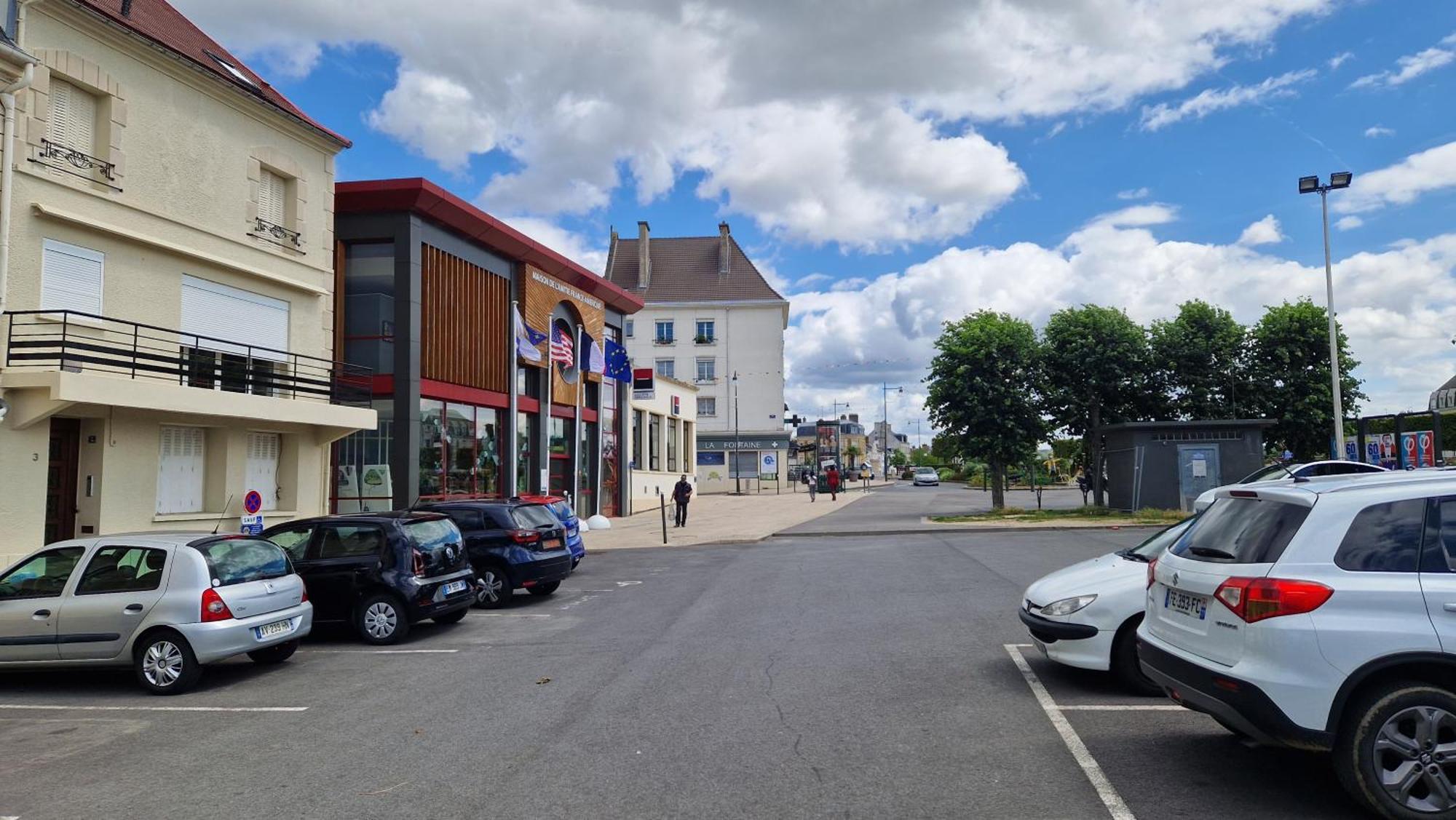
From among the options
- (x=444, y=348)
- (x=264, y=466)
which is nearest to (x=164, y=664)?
(x=264, y=466)

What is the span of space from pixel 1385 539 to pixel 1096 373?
31.1 meters

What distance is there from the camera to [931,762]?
576 centimetres

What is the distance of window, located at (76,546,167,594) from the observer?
8727 millimetres

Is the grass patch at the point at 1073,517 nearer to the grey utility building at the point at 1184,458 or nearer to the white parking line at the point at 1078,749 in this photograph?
the grey utility building at the point at 1184,458

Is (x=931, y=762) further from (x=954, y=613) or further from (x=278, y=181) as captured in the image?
(x=278, y=181)

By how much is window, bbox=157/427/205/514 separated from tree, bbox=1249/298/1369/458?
34.2 m

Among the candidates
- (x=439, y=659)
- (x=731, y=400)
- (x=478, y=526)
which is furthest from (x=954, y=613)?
(x=731, y=400)

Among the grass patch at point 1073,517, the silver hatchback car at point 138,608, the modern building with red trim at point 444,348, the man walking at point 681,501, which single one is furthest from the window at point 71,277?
the grass patch at point 1073,517

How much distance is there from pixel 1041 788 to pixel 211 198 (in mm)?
17359

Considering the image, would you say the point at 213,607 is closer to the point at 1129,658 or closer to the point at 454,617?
the point at 454,617

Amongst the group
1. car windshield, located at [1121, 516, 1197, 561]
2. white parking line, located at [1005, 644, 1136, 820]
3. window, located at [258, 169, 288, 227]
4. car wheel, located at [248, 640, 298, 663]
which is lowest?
car wheel, located at [248, 640, 298, 663]

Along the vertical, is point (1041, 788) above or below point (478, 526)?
below

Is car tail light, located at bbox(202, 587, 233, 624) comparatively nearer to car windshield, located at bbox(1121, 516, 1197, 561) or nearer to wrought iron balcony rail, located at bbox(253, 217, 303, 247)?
car windshield, located at bbox(1121, 516, 1197, 561)

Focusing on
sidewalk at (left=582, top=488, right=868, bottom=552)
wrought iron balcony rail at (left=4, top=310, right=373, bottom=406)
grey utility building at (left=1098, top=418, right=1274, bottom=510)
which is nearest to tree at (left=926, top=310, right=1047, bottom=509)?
grey utility building at (left=1098, top=418, right=1274, bottom=510)
